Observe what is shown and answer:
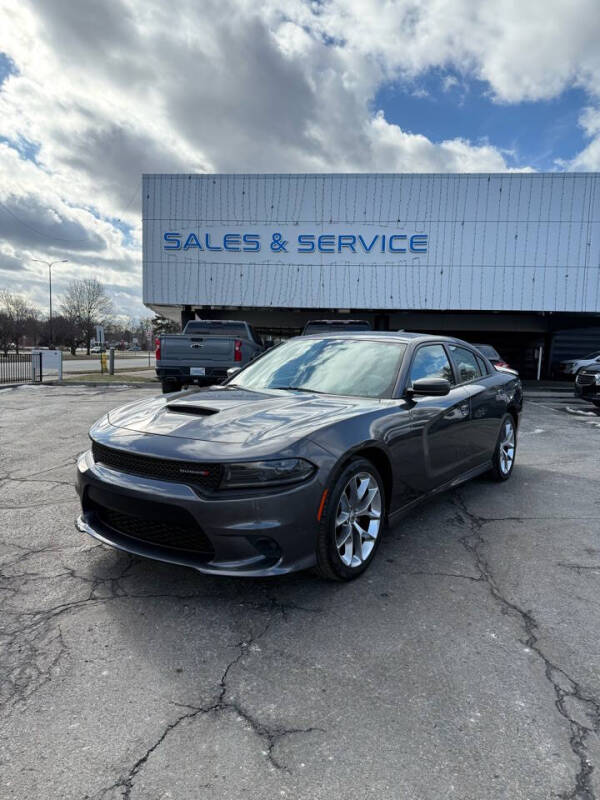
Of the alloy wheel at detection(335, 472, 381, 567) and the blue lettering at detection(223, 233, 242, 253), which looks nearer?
the alloy wheel at detection(335, 472, 381, 567)

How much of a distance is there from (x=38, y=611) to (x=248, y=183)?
19999 mm

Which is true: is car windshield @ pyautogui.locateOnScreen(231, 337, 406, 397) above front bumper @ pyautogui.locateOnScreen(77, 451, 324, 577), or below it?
above

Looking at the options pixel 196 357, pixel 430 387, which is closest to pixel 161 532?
pixel 430 387

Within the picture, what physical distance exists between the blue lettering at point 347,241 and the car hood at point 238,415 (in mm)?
17673

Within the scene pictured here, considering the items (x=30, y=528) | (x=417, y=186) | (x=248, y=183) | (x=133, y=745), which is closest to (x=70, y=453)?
(x=30, y=528)

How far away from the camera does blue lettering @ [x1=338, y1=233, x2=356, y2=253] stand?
1995cm

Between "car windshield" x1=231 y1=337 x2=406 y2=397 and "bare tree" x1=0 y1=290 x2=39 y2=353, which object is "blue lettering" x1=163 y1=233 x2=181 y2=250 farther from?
"bare tree" x1=0 y1=290 x2=39 y2=353

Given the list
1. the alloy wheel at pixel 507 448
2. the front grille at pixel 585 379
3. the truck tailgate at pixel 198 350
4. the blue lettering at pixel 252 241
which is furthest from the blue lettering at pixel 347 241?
the alloy wheel at pixel 507 448

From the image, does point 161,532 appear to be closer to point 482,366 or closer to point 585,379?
point 482,366

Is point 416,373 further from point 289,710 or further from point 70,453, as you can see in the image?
point 70,453

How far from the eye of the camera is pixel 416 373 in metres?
3.86

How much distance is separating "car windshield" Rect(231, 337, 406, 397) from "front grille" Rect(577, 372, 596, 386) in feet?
28.2

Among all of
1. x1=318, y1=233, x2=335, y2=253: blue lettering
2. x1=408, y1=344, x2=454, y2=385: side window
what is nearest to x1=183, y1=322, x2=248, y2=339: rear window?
x1=318, y1=233, x2=335, y2=253: blue lettering

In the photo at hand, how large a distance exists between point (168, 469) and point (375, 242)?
19.1 metres
